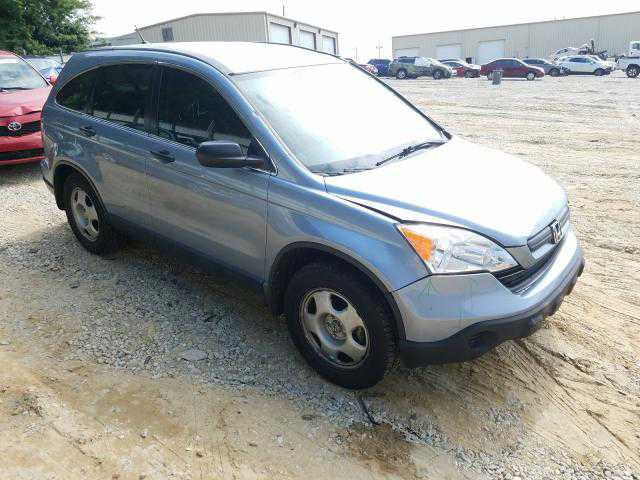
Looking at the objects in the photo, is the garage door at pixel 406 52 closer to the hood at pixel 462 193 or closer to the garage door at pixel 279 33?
the garage door at pixel 279 33

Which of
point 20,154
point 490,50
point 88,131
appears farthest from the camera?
point 490,50

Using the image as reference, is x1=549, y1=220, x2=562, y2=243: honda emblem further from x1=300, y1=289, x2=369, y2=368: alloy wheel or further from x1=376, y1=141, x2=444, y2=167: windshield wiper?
x1=300, y1=289, x2=369, y2=368: alloy wheel

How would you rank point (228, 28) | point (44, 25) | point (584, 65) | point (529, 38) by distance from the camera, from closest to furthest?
point (44, 25) → point (584, 65) → point (228, 28) → point (529, 38)

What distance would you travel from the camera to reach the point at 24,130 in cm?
755

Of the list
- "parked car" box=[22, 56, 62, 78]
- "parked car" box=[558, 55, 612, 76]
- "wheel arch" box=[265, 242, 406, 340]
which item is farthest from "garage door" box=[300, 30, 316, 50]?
"wheel arch" box=[265, 242, 406, 340]

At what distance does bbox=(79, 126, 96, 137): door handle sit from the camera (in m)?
4.41

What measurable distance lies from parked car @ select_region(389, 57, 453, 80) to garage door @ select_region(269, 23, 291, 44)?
31.3 feet

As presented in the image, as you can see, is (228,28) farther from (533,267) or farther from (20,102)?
(533,267)

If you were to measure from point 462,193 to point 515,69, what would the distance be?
116ft

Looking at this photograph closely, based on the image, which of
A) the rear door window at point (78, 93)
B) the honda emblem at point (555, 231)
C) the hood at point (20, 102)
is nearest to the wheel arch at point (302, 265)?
the honda emblem at point (555, 231)

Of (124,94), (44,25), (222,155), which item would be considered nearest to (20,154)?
(124,94)

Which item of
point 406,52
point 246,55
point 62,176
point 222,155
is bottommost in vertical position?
point 406,52

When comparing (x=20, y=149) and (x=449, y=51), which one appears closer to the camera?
(x=20, y=149)

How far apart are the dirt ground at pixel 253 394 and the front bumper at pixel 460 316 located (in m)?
0.48
